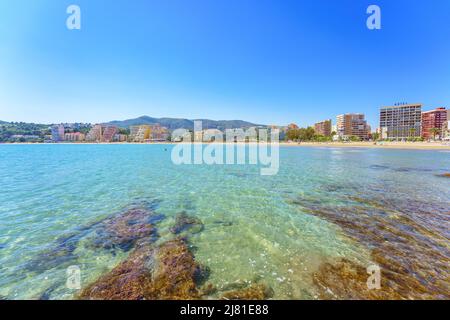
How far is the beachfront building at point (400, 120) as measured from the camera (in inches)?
5290

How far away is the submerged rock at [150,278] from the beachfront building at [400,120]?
170 meters

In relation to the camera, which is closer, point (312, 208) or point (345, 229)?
point (345, 229)

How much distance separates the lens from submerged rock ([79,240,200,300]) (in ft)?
12.5

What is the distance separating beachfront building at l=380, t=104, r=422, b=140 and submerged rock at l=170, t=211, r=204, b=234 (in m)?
168

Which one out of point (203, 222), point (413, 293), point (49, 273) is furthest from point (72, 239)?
point (413, 293)

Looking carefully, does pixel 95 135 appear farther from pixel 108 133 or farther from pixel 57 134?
pixel 57 134

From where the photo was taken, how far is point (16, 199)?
10469 millimetres

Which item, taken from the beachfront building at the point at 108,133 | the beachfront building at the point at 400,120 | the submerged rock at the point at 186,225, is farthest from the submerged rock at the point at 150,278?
the beachfront building at the point at 108,133

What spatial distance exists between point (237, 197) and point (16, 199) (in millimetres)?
11775

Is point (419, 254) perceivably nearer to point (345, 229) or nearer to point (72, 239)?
point (345, 229)

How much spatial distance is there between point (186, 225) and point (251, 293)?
391 centimetres

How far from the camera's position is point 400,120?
5546 inches

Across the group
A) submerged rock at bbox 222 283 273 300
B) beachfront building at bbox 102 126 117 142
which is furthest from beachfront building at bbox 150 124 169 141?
submerged rock at bbox 222 283 273 300
